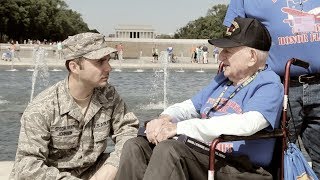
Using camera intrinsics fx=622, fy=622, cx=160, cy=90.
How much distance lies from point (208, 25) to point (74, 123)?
102 metres

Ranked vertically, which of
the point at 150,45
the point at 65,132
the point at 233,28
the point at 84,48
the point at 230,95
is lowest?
the point at 150,45

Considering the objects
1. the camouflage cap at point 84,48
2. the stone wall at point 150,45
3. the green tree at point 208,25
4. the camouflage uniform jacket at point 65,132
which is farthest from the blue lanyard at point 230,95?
the green tree at point 208,25

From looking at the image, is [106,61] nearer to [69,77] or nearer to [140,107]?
[69,77]

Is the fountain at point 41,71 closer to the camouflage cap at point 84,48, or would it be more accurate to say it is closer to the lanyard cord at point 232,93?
the camouflage cap at point 84,48

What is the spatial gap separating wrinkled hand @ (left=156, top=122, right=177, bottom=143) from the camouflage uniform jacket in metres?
0.56

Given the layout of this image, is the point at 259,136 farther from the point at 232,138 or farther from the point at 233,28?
the point at 233,28

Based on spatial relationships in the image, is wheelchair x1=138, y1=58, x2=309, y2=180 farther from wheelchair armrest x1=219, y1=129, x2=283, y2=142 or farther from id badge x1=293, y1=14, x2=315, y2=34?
id badge x1=293, y1=14, x2=315, y2=34

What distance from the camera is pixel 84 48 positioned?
3.76 m

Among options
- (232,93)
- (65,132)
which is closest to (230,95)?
(232,93)

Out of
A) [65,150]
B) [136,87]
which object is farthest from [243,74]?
[136,87]

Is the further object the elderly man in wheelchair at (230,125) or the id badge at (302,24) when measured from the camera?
the id badge at (302,24)

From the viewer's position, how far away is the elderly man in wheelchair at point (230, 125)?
3.19 meters

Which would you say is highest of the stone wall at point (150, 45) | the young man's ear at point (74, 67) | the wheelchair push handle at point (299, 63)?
the wheelchair push handle at point (299, 63)

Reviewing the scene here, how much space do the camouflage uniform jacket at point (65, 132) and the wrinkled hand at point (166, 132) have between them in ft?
1.83
